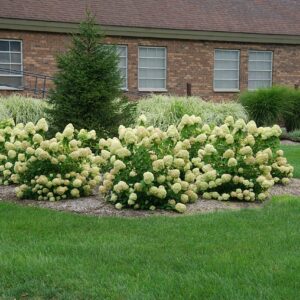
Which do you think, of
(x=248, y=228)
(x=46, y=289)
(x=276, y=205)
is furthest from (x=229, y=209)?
(x=46, y=289)

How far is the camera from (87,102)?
10062 mm

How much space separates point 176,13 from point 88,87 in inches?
603

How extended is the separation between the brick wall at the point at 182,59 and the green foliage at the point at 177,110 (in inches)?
199

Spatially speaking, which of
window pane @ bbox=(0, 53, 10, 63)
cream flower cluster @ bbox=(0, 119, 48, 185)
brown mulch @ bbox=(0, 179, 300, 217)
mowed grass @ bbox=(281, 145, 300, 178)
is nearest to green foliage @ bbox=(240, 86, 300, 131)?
mowed grass @ bbox=(281, 145, 300, 178)

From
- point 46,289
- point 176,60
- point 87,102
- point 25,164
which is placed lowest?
point 46,289

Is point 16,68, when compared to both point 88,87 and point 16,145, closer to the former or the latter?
point 88,87

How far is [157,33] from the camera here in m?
23.1

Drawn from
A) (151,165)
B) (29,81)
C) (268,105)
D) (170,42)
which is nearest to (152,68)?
(170,42)

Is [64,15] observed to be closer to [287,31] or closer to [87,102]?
[287,31]

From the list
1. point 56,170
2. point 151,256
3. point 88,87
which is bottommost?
point 151,256

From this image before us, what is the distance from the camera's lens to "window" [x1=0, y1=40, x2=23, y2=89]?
69.7 ft

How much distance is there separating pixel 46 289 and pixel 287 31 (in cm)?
2325

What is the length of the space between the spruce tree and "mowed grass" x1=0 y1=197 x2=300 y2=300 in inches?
132

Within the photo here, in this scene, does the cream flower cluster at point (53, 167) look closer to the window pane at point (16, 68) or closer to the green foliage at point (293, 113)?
the green foliage at point (293, 113)
